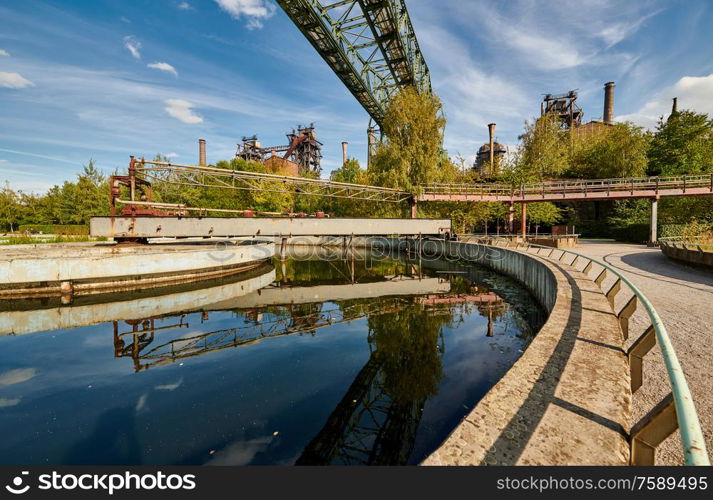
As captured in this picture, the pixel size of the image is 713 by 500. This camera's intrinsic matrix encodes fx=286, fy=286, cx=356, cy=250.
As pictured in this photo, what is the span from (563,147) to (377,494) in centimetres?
5593

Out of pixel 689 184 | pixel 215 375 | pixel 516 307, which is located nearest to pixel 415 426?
pixel 215 375

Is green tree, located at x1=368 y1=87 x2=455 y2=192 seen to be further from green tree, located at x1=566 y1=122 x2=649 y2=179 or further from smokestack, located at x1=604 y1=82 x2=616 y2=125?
smokestack, located at x1=604 y1=82 x2=616 y2=125

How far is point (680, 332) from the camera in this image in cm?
568

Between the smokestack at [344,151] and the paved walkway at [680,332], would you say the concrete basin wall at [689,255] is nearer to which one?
the paved walkway at [680,332]

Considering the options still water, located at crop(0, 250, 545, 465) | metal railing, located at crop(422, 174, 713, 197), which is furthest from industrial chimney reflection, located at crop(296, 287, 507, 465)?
metal railing, located at crop(422, 174, 713, 197)

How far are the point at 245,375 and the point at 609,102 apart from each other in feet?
267

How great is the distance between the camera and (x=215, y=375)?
629 centimetres

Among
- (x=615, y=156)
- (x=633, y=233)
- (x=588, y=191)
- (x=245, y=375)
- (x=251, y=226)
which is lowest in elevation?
(x=245, y=375)

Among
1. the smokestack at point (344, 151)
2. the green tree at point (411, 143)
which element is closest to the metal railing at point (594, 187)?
the green tree at point (411, 143)

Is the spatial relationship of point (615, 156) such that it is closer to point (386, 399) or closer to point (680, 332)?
point (680, 332)

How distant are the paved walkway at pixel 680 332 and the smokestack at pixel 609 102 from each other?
63631 mm

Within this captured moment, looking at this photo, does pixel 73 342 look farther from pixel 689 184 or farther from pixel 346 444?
pixel 689 184

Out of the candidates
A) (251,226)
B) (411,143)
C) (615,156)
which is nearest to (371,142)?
(411,143)

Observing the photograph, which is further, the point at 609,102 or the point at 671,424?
the point at 609,102
